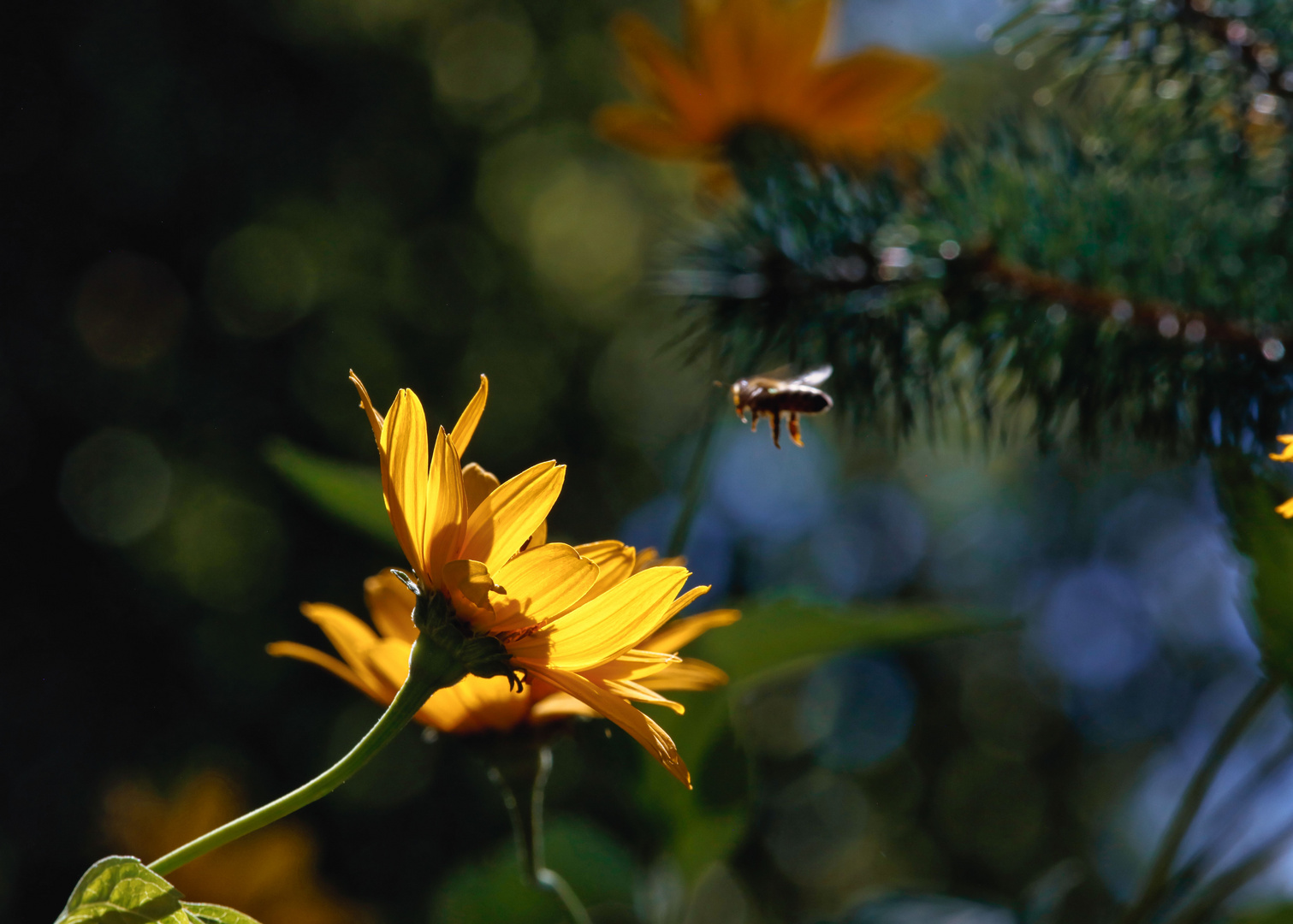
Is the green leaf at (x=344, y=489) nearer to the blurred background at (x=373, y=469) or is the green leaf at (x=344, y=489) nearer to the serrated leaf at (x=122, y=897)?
the serrated leaf at (x=122, y=897)

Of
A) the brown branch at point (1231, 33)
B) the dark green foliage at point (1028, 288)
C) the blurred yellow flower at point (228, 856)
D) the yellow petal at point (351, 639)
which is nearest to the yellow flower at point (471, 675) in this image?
the yellow petal at point (351, 639)

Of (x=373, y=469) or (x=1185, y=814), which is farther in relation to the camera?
(x=373, y=469)

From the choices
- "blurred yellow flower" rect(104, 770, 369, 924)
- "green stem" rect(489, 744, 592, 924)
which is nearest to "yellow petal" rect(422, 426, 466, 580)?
"green stem" rect(489, 744, 592, 924)

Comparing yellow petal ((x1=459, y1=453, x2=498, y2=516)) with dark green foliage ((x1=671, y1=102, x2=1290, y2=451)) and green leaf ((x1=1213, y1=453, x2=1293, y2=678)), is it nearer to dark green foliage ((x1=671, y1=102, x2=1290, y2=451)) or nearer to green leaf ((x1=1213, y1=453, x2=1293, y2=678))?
dark green foliage ((x1=671, y1=102, x2=1290, y2=451))

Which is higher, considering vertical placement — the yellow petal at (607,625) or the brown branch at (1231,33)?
the brown branch at (1231,33)

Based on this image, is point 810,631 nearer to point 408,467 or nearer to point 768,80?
point 408,467

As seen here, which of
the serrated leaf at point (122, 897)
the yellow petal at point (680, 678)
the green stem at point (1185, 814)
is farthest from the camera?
the green stem at point (1185, 814)

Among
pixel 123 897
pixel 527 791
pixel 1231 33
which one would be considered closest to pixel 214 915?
pixel 123 897
